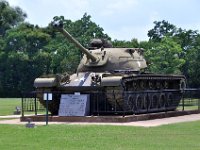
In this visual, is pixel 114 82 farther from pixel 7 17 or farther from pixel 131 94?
pixel 7 17

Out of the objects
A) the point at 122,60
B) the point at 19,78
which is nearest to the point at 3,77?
the point at 19,78

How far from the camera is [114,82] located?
23859mm

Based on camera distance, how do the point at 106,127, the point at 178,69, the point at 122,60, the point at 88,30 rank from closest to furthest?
1. the point at 106,127
2. the point at 122,60
3. the point at 178,69
4. the point at 88,30

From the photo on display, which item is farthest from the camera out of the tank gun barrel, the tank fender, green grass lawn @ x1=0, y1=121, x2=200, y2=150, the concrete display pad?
the tank gun barrel

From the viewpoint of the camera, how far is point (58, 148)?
1401cm

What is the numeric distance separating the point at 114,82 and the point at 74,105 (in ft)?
7.05

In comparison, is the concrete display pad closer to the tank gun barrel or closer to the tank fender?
the tank fender

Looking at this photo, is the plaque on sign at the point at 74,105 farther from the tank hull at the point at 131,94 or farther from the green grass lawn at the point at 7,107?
the green grass lawn at the point at 7,107

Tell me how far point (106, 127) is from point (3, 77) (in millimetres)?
52494

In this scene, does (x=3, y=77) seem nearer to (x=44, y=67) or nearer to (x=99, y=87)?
(x=44, y=67)

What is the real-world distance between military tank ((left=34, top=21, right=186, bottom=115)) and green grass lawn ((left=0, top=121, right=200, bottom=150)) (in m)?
4.14

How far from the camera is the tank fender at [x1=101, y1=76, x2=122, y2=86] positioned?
78.0 feet

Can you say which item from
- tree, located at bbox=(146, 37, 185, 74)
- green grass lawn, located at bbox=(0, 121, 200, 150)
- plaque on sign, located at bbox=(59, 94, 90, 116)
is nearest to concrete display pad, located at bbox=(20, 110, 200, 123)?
plaque on sign, located at bbox=(59, 94, 90, 116)

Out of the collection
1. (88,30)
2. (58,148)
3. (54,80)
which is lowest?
(58,148)
